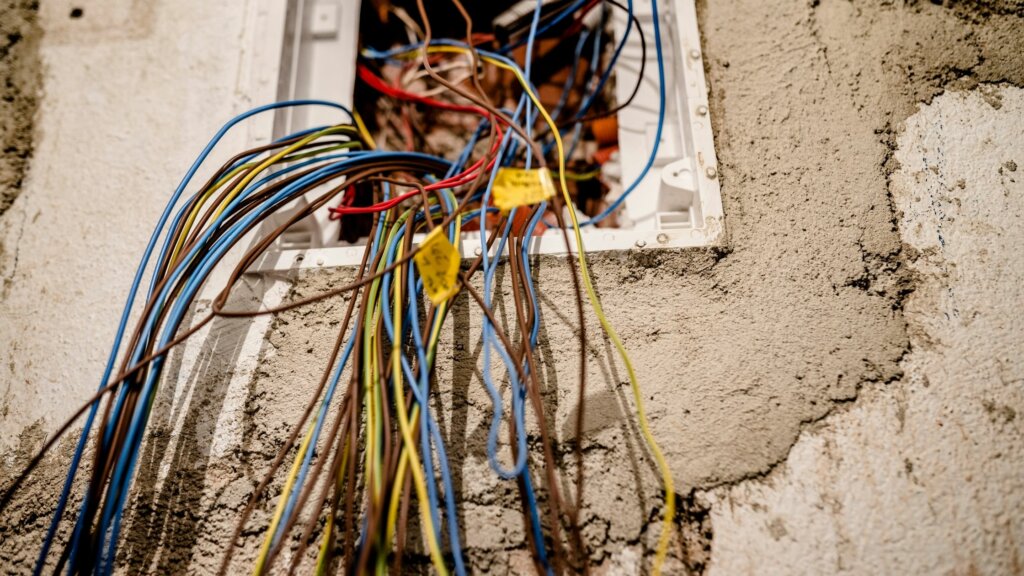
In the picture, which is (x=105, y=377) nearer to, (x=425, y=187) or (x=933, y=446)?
(x=425, y=187)

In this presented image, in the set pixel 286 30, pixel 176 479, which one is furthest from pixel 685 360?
pixel 286 30

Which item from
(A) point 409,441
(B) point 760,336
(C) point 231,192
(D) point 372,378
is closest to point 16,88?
(C) point 231,192

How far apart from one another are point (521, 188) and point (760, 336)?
37 cm

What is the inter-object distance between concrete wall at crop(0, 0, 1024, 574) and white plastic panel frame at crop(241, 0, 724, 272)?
3 centimetres

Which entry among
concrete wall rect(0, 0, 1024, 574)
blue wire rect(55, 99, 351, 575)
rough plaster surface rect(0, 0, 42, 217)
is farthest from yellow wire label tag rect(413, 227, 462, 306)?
rough plaster surface rect(0, 0, 42, 217)

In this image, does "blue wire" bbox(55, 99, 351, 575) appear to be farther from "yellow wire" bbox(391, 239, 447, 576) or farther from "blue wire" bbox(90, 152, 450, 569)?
"yellow wire" bbox(391, 239, 447, 576)

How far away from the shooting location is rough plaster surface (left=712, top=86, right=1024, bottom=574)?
622 millimetres

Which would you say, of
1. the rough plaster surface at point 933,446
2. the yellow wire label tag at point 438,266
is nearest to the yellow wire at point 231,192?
the yellow wire label tag at point 438,266

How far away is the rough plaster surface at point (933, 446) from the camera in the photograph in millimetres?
622

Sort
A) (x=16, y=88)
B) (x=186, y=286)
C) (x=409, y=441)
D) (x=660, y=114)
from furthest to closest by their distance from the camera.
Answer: (x=16, y=88) → (x=660, y=114) → (x=186, y=286) → (x=409, y=441)

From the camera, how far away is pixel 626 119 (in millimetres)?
1010

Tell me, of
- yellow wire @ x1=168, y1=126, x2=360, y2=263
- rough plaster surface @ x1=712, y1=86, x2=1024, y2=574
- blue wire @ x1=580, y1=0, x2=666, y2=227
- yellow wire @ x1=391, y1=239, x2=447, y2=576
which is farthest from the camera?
blue wire @ x1=580, y1=0, x2=666, y2=227

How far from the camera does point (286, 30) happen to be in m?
0.96

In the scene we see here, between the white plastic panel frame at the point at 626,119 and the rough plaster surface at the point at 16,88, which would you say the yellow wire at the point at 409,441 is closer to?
the white plastic panel frame at the point at 626,119
